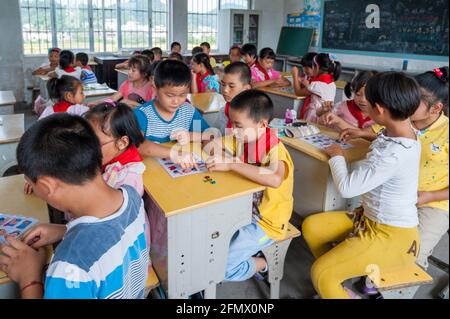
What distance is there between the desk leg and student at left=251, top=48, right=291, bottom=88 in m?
3.00

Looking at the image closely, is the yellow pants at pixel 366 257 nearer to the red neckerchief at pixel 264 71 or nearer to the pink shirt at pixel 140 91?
the pink shirt at pixel 140 91

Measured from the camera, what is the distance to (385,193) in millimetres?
1374

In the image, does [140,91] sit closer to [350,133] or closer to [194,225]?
[350,133]

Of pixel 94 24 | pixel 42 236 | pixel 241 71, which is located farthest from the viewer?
pixel 94 24

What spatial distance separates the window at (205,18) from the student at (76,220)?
7.90 m

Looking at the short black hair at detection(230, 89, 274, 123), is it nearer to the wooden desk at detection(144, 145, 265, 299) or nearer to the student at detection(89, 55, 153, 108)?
the wooden desk at detection(144, 145, 265, 299)

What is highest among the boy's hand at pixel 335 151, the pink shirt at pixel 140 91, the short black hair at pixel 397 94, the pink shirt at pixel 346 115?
the short black hair at pixel 397 94

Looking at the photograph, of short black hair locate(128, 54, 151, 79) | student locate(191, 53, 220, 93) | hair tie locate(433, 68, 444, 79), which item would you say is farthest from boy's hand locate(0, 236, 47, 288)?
student locate(191, 53, 220, 93)

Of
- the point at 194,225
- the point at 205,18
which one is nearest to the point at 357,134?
the point at 194,225

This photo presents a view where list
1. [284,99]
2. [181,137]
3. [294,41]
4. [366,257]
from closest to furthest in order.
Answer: [366,257] < [181,137] < [284,99] < [294,41]

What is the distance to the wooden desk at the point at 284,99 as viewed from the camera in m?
3.73

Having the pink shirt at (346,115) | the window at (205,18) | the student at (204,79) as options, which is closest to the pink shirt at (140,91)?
the student at (204,79)

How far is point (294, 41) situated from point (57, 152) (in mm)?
8298

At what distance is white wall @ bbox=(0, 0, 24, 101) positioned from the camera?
611 centimetres
